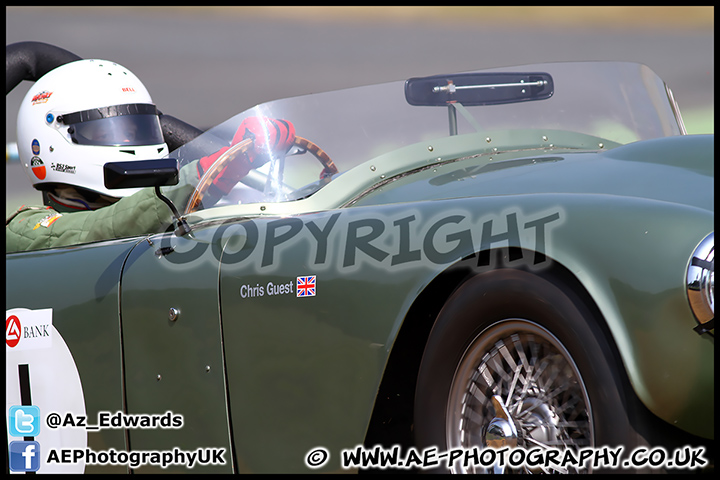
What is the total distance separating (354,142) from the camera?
308cm

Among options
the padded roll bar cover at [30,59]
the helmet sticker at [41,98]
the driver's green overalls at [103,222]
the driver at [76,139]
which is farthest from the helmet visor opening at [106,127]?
the padded roll bar cover at [30,59]

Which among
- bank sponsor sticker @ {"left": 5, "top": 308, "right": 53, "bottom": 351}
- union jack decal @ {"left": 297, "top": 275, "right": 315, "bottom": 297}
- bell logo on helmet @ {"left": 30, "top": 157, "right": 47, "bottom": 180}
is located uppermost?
bell logo on helmet @ {"left": 30, "top": 157, "right": 47, "bottom": 180}

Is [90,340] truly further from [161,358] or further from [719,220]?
[719,220]

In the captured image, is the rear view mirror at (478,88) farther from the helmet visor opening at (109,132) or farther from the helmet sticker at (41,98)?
the helmet sticker at (41,98)

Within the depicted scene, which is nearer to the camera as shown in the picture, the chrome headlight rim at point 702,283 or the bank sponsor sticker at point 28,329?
the chrome headlight rim at point 702,283

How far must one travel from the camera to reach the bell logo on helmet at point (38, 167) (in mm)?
4164

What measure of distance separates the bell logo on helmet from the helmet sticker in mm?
284

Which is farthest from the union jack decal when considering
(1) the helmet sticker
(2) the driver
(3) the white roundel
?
(1) the helmet sticker

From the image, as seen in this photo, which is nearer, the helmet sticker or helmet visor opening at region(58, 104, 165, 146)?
helmet visor opening at region(58, 104, 165, 146)

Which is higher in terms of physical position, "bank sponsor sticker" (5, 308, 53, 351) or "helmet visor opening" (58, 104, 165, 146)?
"helmet visor opening" (58, 104, 165, 146)

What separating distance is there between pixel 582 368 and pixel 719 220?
0.42 meters

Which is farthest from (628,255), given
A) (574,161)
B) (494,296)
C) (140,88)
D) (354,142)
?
(140,88)

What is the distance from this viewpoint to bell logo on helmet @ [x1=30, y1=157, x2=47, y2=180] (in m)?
4.16

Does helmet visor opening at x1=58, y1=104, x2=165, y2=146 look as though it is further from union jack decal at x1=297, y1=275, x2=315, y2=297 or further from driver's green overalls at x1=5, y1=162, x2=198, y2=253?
union jack decal at x1=297, y1=275, x2=315, y2=297
